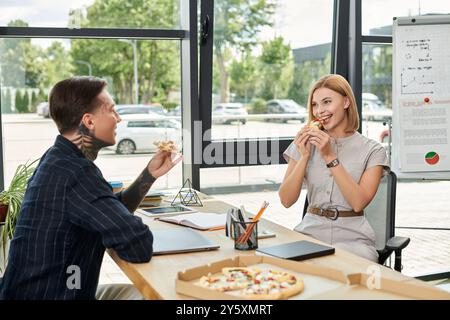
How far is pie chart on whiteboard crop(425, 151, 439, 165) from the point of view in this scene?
4.09 meters

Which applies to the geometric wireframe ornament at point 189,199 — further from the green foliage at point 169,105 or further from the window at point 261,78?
the green foliage at point 169,105

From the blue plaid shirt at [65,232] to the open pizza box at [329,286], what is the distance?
297mm

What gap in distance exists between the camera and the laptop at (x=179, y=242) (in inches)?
87.6

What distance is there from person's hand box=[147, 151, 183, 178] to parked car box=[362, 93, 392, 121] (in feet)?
7.57

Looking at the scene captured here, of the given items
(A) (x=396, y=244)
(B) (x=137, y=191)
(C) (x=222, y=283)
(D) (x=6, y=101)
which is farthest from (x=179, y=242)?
(D) (x=6, y=101)

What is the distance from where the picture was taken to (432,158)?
4094mm

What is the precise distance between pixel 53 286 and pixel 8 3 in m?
2.31

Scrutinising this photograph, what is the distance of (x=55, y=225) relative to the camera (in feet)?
6.57

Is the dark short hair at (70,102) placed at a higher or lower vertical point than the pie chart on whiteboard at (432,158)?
higher

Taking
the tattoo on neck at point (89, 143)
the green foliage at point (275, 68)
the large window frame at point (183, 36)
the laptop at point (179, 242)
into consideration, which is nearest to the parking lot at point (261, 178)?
the large window frame at point (183, 36)

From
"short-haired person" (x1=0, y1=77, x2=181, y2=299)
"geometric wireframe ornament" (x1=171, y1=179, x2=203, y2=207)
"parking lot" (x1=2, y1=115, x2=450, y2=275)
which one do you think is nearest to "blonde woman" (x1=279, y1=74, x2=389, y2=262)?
"geometric wireframe ornament" (x1=171, y1=179, x2=203, y2=207)

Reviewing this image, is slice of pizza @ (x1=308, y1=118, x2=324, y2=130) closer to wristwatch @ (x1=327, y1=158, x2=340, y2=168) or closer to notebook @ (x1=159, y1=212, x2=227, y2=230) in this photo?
wristwatch @ (x1=327, y1=158, x2=340, y2=168)
